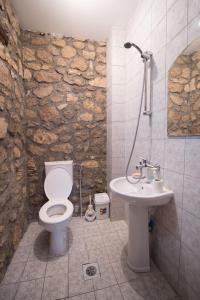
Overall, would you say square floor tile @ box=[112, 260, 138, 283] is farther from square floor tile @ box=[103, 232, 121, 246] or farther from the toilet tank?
the toilet tank

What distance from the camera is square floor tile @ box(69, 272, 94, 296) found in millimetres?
1193

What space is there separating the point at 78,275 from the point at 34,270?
41 centimetres

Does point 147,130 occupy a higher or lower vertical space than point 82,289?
higher

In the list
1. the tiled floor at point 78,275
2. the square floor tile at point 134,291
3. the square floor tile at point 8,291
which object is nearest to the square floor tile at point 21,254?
the tiled floor at point 78,275

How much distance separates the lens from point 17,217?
5.57 feet

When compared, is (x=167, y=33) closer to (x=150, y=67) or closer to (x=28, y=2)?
(x=150, y=67)

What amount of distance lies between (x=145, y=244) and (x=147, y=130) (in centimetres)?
107

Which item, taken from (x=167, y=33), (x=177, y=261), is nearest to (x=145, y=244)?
(x=177, y=261)

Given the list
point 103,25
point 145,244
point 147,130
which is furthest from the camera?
point 103,25

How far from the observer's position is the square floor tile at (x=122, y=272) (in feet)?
4.26

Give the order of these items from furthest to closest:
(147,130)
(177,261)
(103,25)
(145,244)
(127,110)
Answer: (127,110)
(103,25)
(147,130)
(145,244)
(177,261)

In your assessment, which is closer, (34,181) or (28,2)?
(28,2)

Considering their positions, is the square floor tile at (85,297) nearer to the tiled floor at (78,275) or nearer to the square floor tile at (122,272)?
the tiled floor at (78,275)

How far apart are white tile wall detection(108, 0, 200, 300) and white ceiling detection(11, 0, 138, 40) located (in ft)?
0.70
